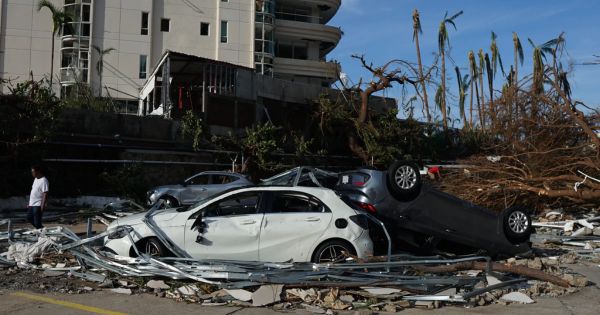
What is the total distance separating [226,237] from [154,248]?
1.14 m

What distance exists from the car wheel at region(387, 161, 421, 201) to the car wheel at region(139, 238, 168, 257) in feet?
12.7

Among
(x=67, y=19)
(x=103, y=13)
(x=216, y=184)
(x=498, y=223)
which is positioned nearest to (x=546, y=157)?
(x=498, y=223)

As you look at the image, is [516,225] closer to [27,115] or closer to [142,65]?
[27,115]

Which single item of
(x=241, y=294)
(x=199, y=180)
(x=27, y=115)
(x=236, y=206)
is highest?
(x=27, y=115)

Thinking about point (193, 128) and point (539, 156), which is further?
point (193, 128)

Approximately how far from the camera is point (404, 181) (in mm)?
9758

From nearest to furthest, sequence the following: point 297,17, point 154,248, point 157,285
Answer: point 157,285 < point 154,248 < point 297,17

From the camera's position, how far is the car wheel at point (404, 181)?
31.5 ft

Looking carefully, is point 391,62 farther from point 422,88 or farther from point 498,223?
point 498,223

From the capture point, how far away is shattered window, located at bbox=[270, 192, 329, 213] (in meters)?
8.58

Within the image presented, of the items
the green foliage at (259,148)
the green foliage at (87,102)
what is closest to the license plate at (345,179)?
the green foliage at (259,148)

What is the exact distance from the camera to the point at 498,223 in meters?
10.3

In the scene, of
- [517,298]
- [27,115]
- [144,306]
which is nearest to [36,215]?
[144,306]

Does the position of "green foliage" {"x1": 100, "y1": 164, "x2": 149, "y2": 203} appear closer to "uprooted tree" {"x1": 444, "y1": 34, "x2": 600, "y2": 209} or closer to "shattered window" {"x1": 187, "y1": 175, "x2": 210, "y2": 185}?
"shattered window" {"x1": 187, "y1": 175, "x2": 210, "y2": 185}
